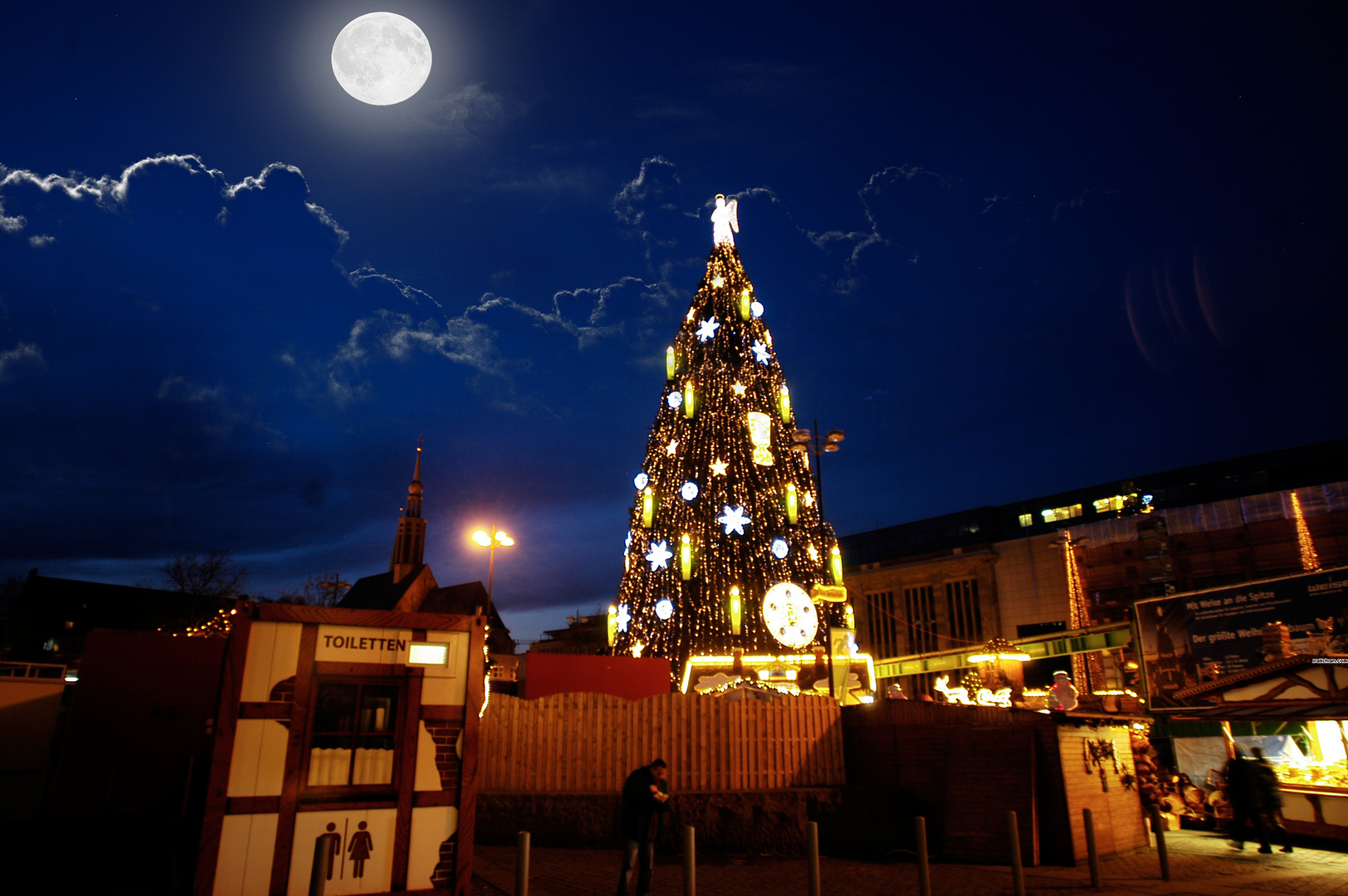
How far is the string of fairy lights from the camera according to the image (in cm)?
2353

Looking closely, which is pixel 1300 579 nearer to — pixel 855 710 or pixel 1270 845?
pixel 1270 845

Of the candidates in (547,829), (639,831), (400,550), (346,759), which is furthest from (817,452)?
(400,550)

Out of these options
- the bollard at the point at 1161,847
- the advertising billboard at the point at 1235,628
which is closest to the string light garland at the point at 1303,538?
the advertising billboard at the point at 1235,628

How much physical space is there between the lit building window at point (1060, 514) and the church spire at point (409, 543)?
57428 mm

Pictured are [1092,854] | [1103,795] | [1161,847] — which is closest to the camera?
[1092,854]

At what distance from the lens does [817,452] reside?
18.7m

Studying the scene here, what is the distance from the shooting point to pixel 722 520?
24.0 metres

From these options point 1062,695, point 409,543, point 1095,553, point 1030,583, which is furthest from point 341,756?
point 409,543

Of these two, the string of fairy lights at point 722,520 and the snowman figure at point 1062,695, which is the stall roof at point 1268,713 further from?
the string of fairy lights at point 722,520

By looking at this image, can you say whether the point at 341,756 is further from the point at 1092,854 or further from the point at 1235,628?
the point at 1235,628

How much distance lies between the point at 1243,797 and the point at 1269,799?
46 centimetres

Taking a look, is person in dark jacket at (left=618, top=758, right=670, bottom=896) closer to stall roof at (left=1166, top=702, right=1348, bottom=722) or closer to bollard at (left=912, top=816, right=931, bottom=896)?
bollard at (left=912, top=816, right=931, bottom=896)

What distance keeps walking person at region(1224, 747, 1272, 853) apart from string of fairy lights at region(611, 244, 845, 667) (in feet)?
36.5

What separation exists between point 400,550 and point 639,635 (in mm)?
57859
